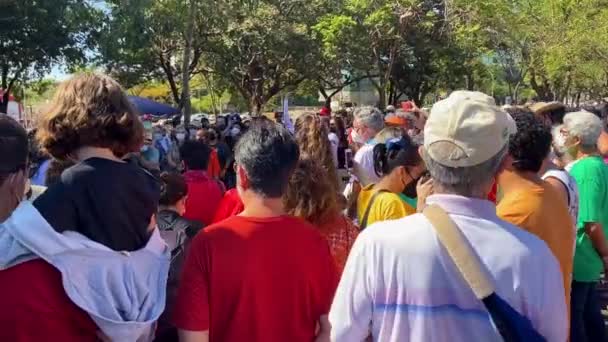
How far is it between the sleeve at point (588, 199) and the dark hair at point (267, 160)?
7.90 ft

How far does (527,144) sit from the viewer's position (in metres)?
3.21

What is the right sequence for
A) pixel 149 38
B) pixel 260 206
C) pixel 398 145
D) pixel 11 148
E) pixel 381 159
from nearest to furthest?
pixel 11 148 < pixel 260 206 < pixel 398 145 < pixel 381 159 < pixel 149 38

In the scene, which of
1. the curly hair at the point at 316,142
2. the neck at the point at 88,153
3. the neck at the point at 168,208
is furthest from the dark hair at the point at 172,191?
the neck at the point at 88,153

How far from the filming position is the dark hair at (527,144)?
10.5 feet

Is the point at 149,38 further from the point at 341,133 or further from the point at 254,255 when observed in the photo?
the point at 254,255

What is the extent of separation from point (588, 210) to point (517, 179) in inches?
50.9

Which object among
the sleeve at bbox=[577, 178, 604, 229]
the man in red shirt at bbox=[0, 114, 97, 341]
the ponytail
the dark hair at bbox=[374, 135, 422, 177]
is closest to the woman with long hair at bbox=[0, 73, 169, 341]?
the man in red shirt at bbox=[0, 114, 97, 341]

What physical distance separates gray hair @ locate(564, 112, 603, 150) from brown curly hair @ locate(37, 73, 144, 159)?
320cm

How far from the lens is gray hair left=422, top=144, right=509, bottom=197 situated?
78.1 inches

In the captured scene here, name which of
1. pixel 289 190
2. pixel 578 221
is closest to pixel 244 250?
pixel 289 190

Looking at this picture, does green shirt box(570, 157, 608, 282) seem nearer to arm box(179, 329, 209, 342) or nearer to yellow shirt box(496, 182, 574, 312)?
yellow shirt box(496, 182, 574, 312)

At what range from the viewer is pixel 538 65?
97.0ft

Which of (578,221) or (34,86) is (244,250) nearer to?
(578,221)

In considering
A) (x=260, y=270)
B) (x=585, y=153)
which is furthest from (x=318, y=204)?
(x=585, y=153)
